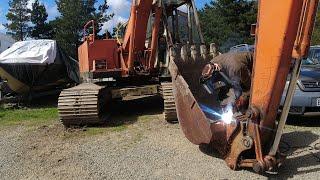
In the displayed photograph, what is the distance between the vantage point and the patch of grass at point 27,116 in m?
11.9

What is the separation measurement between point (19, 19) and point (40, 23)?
113 inches

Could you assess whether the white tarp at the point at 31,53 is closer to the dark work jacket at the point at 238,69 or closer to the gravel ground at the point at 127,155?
the gravel ground at the point at 127,155

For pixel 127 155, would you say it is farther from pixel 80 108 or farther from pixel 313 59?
pixel 313 59

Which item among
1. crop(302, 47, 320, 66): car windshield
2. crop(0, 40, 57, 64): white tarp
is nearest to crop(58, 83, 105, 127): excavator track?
crop(302, 47, 320, 66): car windshield

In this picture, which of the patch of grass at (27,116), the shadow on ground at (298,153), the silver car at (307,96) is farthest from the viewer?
the patch of grass at (27,116)

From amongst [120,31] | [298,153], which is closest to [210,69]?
[298,153]

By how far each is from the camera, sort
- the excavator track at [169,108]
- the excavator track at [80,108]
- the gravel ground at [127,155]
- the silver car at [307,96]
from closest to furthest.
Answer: the gravel ground at [127,155] < the silver car at [307,96] < the excavator track at [169,108] < the excavator track at [80,108]

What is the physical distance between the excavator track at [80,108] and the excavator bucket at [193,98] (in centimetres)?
189

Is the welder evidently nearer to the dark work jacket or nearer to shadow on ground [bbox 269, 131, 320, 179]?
the dark work jacket

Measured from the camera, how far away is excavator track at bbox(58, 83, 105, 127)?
1028cm

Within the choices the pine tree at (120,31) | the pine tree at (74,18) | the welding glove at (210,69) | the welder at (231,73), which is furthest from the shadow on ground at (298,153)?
the pine tree at (74,18)

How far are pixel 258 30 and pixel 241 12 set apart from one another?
43.2m

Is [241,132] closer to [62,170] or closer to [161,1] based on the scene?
[62,170]

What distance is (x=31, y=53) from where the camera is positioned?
15.8m
